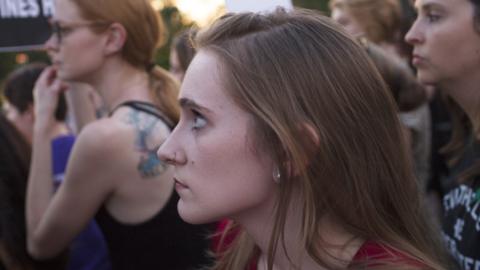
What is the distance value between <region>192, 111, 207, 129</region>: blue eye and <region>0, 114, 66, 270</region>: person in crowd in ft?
5.82

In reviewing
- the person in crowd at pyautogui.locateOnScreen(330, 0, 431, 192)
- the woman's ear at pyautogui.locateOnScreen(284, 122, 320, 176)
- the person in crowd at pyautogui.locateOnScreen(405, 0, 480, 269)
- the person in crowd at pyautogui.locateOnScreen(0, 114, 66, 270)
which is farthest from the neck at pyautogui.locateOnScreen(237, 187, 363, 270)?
the person in crowd at pyautogui.locateOnScreen(330, 0, 431, 192)

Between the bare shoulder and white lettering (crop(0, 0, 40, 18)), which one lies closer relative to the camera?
the bare shoulder

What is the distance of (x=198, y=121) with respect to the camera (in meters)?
1.54

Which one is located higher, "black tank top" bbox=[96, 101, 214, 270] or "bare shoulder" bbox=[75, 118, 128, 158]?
"bare shoulder" bbox=[75, 118, 128, 158]

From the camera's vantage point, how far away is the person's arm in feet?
8.46

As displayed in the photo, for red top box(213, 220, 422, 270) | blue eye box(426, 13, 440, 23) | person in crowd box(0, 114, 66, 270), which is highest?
blue eye box(426, 13, 440, 23)

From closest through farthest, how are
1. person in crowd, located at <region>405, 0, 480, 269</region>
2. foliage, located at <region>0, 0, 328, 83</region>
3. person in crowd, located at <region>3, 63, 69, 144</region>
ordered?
person in crowd, located at <region>405, 0, 480, 269</region>, person in crowd, located at <region>3, 63, 69, 144</region>, foliage, located at <region>0, 0, 328, 83</region>

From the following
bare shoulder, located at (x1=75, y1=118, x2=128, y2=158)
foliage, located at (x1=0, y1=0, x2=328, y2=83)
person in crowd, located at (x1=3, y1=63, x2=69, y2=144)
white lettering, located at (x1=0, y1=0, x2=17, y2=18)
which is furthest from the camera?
foliage, located at (x1=0, y1=0, x2=328, y2=83)

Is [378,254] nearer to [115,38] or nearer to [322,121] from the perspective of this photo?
[322,121]

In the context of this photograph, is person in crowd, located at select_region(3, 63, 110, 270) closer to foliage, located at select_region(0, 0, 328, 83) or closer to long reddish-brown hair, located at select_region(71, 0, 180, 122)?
long reddish-brown hair, located at select_region(71, 0, 180, 122)

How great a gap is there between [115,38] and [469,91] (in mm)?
1469

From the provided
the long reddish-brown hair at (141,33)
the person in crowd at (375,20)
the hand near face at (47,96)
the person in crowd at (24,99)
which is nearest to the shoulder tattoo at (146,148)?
the long reddish-brown hair at (141,33)

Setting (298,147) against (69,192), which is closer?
(298,147)

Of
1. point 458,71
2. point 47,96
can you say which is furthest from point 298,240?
point 47,96
